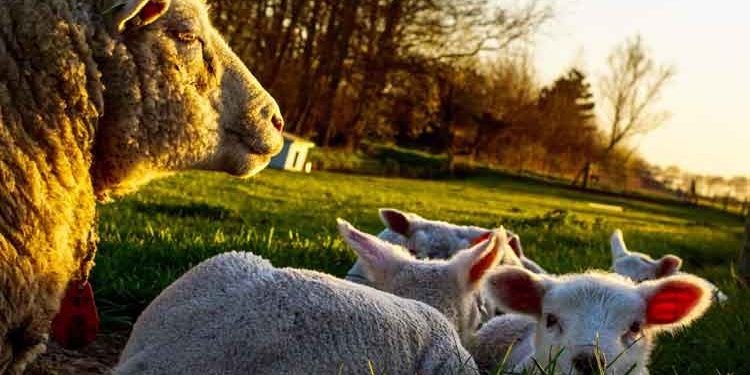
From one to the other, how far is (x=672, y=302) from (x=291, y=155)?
24356 mm

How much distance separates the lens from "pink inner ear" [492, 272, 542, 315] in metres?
3.78

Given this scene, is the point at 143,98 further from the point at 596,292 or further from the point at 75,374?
the point at 596,292

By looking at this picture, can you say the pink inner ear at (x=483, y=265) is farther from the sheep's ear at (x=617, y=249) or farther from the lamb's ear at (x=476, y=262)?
the sheep's ear at (x=617, y=249)

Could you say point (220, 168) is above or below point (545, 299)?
above

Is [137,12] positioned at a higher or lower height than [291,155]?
higher

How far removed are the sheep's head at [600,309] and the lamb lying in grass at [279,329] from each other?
99 centimetres

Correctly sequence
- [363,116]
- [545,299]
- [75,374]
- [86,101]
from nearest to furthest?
[86,101], [75,374], [545,299], [363,116]

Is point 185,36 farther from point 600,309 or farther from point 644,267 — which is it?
point 644,267

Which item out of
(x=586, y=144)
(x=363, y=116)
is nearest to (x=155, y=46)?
(x=363, y=116)

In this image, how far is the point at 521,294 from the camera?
3852 mm

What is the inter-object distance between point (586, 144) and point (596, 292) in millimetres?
56473

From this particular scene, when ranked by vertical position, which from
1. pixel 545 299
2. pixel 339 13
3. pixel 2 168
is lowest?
pixel 545 299

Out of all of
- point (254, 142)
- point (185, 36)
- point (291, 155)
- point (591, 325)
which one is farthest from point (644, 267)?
point (291, 155)

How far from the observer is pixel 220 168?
3012 mm
